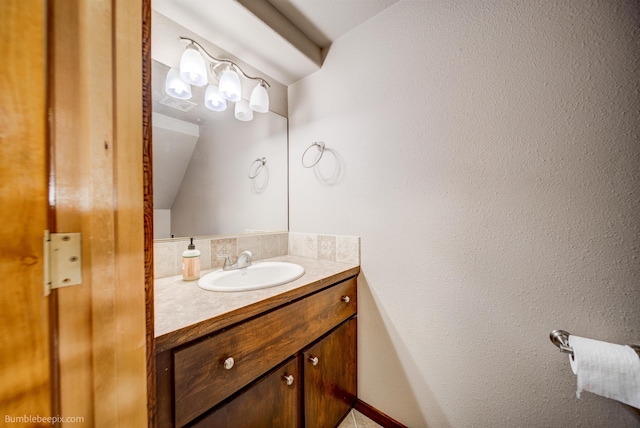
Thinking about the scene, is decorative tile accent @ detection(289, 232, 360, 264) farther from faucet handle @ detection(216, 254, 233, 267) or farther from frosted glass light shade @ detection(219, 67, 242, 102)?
frosted glass light shade @ detection(219, 67, 242, 102)

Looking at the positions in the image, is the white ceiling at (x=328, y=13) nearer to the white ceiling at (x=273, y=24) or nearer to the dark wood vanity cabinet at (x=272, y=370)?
the white ceiling at (x=273, y=24)

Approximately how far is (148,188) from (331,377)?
111cm

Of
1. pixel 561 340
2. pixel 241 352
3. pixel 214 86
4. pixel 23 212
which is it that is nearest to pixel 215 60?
pixel 214 86

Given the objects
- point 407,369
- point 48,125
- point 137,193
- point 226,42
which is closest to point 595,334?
point 407,369

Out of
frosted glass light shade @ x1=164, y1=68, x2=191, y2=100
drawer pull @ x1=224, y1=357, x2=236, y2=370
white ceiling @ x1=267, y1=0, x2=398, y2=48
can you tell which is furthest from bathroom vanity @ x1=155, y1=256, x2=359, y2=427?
white ceiling @ x1=267, y1=0, x2=398, y2=48

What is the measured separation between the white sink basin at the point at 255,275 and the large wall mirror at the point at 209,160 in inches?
11.8

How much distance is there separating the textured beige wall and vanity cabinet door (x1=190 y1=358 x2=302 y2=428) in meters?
0.51

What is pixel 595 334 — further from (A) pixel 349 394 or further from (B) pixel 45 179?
(B) pixel 45 179

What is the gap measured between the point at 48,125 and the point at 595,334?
1451 millimetres

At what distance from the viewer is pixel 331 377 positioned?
1.08 metres

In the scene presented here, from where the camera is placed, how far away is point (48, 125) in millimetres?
345

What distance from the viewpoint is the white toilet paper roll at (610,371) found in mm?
618

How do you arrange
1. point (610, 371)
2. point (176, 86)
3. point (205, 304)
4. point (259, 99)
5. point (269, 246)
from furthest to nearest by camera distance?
point (269, 246), point (259, 99), point (176, 86), point (205, 304), point (610, 371)

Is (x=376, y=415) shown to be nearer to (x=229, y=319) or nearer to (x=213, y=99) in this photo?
(x=229, y=319)
